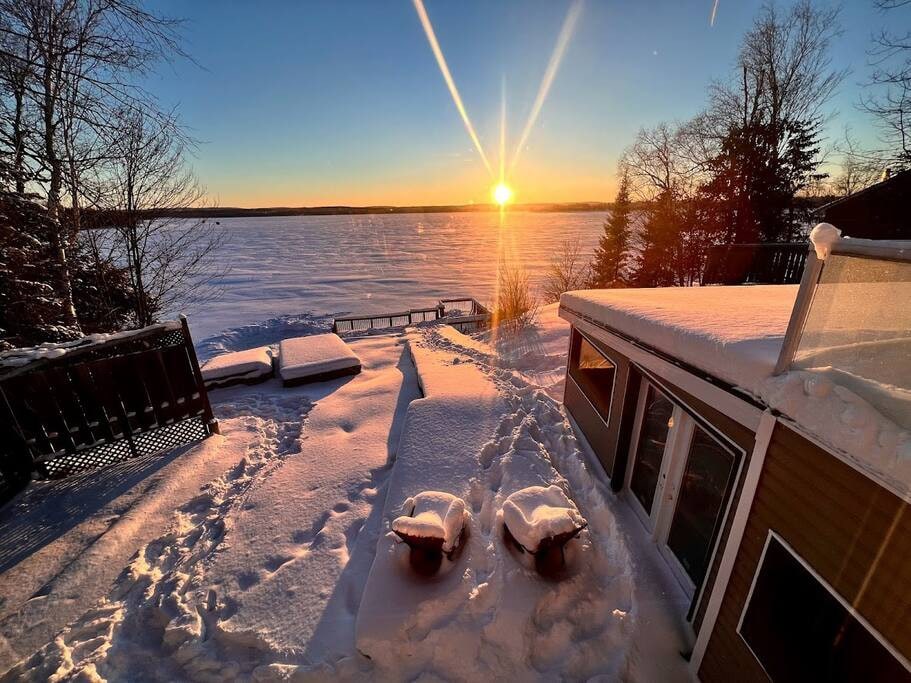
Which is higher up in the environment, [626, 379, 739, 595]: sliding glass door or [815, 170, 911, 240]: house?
[815, 170, 911, 240]: house

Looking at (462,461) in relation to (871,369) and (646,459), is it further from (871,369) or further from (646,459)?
(871,369)

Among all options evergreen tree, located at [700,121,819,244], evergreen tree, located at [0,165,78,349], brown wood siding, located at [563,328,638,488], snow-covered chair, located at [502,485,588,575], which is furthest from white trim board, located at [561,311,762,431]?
evergreen tree, located at [700,121,819,244]

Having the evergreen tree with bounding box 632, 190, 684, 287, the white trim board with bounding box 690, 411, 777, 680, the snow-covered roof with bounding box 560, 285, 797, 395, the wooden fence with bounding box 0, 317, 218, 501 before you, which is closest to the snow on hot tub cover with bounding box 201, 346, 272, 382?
the wooden fence with bounding box 0, 317, 218, 501

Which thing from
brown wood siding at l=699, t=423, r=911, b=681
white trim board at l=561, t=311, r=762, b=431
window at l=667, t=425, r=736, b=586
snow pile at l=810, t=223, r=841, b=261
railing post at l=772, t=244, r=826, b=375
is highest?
snow pile at l=810, t=223, r=841, b=261

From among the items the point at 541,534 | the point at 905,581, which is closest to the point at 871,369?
the point at 905,581

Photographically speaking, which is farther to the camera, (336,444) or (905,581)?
(336,444)

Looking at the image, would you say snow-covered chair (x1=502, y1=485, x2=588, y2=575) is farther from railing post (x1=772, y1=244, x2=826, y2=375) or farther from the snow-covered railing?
railing post (x1=772, y1=244, x2=826, y2=375)

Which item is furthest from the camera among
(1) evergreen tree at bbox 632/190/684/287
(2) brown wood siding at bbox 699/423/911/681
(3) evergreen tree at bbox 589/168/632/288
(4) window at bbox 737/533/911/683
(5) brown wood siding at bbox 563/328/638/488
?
(3) evergreen tree at bbox 589/168/632/288

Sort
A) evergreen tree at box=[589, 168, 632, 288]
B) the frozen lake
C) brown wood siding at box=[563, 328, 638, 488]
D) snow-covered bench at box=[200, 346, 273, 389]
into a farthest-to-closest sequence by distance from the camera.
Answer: evergreen tree at box=[589, 168, 632, 288] → the frozen lake → snow-covered bench at box=[200, 346, 273, 389] → brown wood siding at box=[563, 328, 638, 488]

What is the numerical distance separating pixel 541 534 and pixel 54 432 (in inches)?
230

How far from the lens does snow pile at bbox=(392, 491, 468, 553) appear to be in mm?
3023

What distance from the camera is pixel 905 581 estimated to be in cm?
138

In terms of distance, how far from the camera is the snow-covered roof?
6.95 ft

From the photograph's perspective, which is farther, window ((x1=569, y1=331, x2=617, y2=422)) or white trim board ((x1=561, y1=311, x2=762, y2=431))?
window ((x1=569, y1=331, x2=617, y2=422))
